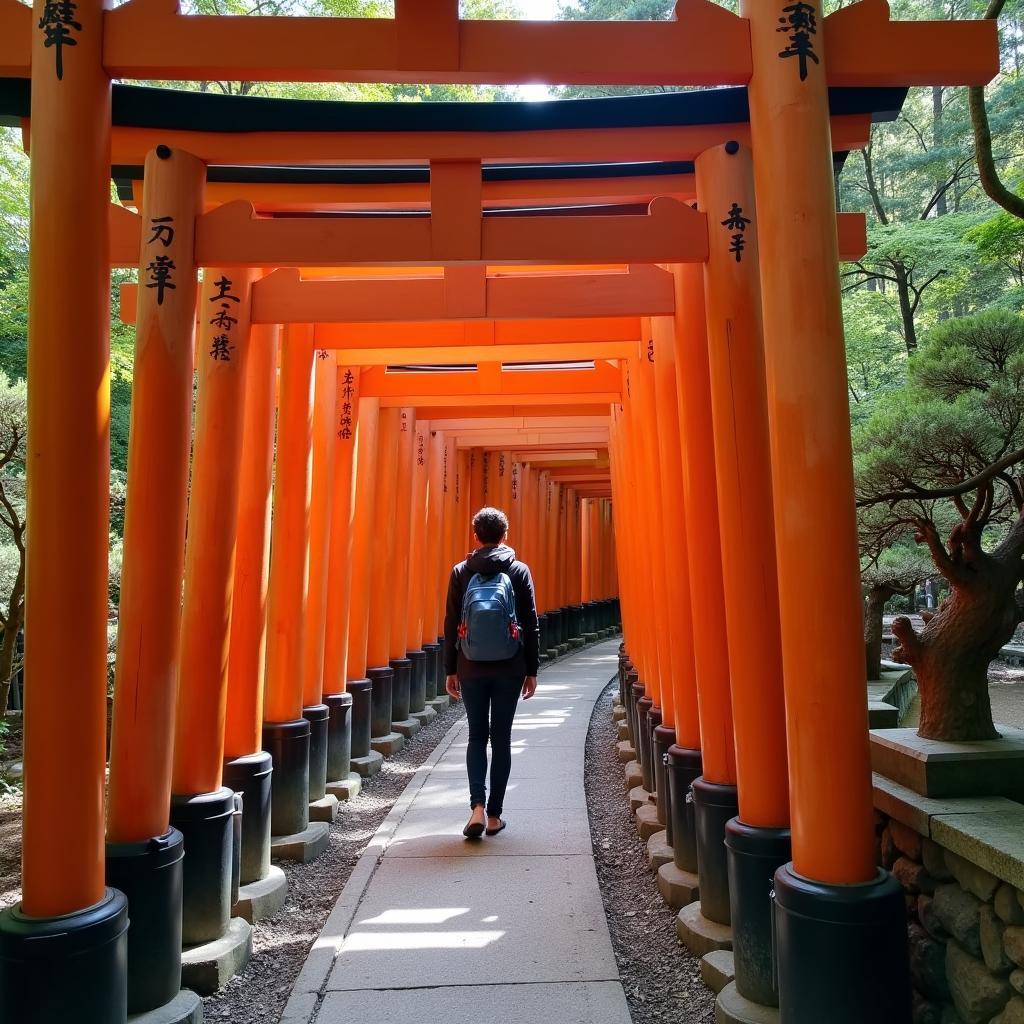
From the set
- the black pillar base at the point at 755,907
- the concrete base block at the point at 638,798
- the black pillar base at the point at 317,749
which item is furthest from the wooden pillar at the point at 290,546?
the black pillar base at the point at 755,907

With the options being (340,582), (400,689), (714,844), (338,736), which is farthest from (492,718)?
(400,689)

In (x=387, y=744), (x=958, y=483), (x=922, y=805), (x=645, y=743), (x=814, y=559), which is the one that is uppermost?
(x=958, y=483)

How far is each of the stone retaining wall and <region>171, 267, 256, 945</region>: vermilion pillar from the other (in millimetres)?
2694

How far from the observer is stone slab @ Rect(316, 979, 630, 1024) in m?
3.04

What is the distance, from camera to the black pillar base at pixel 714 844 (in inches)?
141

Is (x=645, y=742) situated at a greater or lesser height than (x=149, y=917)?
lesser

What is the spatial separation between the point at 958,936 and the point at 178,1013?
256 centimetres

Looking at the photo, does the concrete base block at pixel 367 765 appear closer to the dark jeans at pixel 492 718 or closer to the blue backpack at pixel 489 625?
the dark jeans at pixel 492 718

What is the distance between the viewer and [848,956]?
245 centimetres

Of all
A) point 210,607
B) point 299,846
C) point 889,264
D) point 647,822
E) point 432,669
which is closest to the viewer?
point 210,607

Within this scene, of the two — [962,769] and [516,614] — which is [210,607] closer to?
[516,614]

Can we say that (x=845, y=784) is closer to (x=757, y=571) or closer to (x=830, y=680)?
(x=830, y=680)

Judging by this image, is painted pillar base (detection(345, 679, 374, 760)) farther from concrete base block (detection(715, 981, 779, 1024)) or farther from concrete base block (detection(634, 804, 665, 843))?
concrete base block (detection(715, 981, 779, 1024))

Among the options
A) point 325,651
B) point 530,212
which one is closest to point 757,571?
point 530,212
